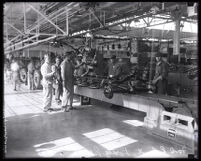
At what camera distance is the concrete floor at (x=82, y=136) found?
4.37 m

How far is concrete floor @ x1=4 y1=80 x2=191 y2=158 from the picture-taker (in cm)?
437

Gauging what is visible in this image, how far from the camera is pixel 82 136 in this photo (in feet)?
17.3

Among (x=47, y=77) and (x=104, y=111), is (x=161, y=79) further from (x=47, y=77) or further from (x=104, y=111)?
(x=47, y=77)

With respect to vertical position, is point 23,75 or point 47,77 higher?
point 47,77

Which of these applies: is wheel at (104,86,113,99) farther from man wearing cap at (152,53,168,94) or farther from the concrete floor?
man wearing cap at (152,53,168,94)

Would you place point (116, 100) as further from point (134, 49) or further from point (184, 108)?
point (134, 49)

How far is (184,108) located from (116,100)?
2.27 m

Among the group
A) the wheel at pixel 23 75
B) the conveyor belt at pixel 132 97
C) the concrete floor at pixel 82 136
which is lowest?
the concrete floor at pixel 82 136

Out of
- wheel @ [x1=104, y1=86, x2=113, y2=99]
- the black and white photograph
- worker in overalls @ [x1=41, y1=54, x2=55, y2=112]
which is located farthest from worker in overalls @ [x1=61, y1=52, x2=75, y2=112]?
wheel @ [x1=104, y1=86, x2=113, y2=99]

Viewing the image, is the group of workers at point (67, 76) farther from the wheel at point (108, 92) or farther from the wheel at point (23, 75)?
the wheel at point (23, 75)

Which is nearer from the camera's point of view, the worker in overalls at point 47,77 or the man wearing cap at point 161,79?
the worker in overalls at point 47,77

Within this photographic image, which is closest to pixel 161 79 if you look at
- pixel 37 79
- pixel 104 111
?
pixel 104 111

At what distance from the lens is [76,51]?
941 centimetres

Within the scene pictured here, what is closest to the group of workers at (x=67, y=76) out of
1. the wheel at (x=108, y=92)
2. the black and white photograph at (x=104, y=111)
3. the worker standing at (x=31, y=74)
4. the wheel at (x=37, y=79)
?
the black and white photograph at (x=104, y=111)
